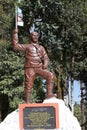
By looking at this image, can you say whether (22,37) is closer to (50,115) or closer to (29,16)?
(29,16)

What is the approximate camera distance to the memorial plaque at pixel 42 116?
1499 centimetres

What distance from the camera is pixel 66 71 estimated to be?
30.7 metres

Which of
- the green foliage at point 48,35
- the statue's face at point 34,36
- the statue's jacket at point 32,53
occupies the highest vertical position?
the statue's face at point 34,36

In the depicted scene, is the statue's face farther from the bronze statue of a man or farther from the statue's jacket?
the statue's jacket

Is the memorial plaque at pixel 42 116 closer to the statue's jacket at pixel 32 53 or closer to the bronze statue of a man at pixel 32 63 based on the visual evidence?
the bronze statue of a man at pixel 32 63

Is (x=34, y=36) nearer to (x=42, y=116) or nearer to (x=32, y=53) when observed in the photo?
(x=32, y=53)

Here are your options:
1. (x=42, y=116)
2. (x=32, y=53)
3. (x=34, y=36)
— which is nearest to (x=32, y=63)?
(x=32, y=53)

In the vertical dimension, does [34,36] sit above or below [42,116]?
above

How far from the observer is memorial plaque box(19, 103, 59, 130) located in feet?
49.2

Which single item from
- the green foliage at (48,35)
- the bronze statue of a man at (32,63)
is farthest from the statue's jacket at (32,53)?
the green foliage at (48,35)

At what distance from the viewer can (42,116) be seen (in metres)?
15.0

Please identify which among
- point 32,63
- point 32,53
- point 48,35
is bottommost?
point 48,35

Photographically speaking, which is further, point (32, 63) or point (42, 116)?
point (32, 63)

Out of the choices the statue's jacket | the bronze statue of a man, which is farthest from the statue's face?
the statue's jacket
